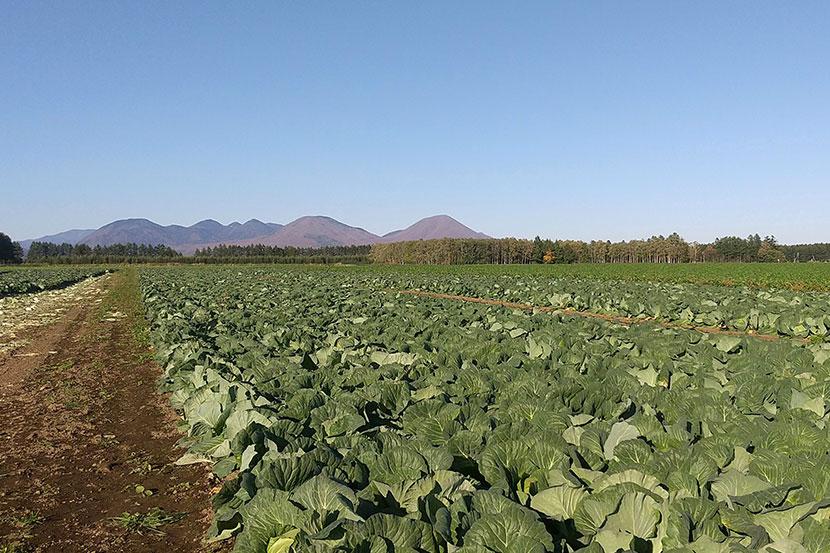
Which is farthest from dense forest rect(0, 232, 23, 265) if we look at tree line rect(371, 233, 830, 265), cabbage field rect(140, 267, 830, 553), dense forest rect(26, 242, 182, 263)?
cabbage field rect(140, 267, 830, 553)

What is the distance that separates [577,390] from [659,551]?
234cm

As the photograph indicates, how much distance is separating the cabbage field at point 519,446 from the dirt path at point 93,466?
53 cm

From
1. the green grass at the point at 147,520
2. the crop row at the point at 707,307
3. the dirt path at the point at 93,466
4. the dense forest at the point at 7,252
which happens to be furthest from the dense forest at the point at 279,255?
the green grass at the point at 147,520

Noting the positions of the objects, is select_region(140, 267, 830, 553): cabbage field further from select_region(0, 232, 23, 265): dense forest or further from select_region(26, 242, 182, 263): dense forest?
select_region(0, 232, 23, 265): dense forest

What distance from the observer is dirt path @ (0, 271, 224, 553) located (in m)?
4.68

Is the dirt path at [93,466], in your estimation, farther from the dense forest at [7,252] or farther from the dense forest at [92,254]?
the dense forest at [7,252]

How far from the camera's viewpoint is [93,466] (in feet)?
20.2

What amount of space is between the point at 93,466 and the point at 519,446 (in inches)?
202

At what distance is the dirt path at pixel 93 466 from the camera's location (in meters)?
4.68

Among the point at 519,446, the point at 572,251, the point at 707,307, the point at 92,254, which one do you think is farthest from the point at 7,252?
the point at 519,446

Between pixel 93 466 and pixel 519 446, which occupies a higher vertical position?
pixel 519 446

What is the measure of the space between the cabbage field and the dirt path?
0.53 meters

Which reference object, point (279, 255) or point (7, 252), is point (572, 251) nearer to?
point (279, 255)

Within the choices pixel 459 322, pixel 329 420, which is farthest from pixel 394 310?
pixel 329 420
